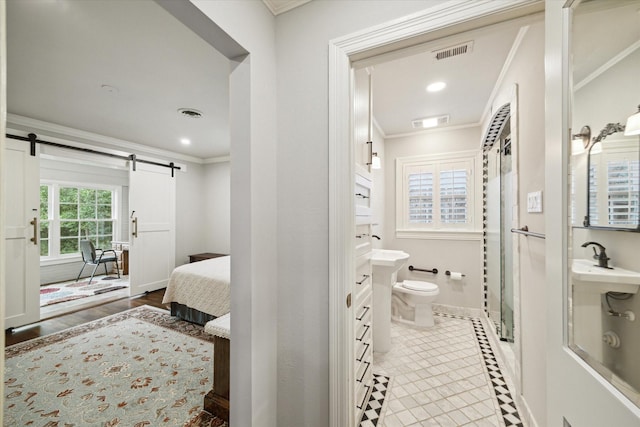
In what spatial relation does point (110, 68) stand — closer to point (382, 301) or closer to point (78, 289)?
point (382, 301)

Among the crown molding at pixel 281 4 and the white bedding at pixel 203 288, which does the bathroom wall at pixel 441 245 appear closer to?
the white bedding at pixel 203 288

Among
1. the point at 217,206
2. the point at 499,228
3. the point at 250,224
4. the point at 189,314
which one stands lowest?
the point at 189,314

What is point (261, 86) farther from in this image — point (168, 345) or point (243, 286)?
point (168, 345)

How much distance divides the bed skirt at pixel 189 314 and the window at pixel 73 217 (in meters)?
3.91

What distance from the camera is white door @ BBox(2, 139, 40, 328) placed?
288 cm

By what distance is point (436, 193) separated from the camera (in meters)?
3.52

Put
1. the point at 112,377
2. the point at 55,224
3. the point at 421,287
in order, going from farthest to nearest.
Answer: the point at 55,224 → the point at 421,287 → the point at 112,377

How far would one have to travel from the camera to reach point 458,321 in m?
3.12

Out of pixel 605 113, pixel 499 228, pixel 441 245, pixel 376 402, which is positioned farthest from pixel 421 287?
pixel 605 113

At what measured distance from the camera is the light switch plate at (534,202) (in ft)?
4.66

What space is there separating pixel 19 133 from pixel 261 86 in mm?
3797

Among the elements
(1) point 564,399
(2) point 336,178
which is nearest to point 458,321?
(1) point 564,399

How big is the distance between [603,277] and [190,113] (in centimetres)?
366

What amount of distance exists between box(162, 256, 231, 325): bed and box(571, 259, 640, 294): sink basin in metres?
2.70
